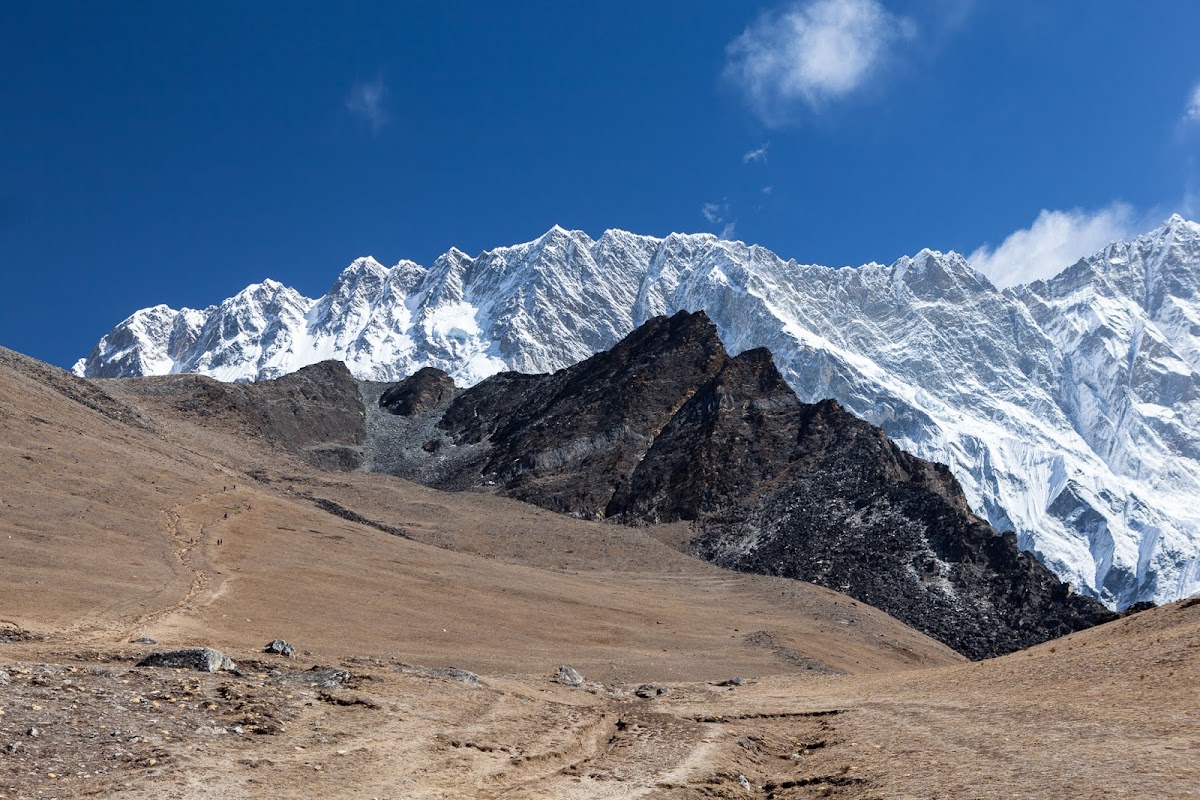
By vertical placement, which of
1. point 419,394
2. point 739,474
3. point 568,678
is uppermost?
point 419,394

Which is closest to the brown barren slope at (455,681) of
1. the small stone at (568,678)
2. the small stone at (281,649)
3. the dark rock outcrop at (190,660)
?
the dark rock outcrop at (190,660)

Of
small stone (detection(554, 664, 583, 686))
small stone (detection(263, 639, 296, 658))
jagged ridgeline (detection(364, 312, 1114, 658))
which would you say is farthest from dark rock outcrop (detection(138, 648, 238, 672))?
jagged ridgeline (detection(364, 312, 1114, 658))

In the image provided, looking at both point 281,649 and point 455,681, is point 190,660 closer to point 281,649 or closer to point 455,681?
point 455,681

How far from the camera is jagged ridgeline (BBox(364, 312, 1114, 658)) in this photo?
72.9 m

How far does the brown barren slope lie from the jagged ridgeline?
11245mm

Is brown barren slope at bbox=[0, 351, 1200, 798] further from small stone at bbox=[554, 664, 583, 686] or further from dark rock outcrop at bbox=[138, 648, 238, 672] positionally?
small stone at bbox=[554, 664, 583, 686]

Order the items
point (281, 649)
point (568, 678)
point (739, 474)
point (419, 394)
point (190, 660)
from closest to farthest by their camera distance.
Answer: point (190, 660), point (281, 649), point (568, 678), point (739, 474), point (419, 394)

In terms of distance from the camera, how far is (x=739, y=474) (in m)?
96.1

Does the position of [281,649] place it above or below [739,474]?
below

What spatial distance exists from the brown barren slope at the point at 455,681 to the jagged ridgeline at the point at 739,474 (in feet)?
36.9

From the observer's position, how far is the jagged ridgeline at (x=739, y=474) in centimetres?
7288

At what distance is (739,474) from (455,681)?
76.1 meters

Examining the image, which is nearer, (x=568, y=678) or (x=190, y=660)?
(x=190, y=660)

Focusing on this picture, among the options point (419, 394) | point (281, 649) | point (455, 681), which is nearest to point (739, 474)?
point (419, 394)
